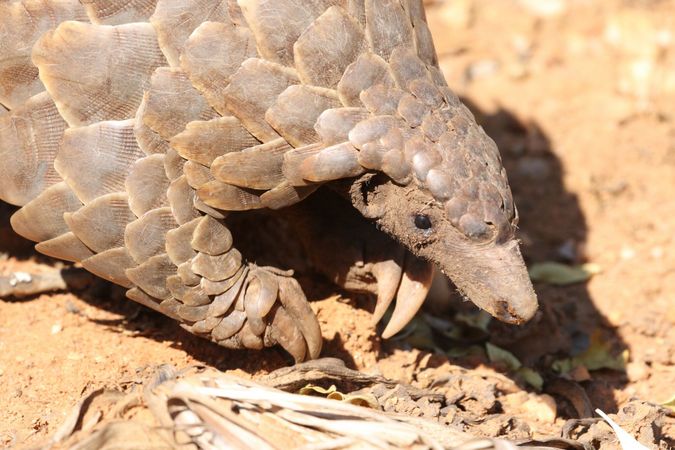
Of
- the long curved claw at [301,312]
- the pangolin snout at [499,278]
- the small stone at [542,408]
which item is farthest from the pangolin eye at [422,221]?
the small stone at [542,408]

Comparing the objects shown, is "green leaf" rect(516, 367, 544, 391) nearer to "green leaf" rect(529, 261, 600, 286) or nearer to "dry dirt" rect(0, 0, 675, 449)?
"dry dirt" rect(0, 0, 675, 449)

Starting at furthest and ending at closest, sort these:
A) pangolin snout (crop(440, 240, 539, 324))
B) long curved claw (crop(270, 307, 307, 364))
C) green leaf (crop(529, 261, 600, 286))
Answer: green leaf (crop(529, 261, 600, 286)) → long curved claw (crop(270, 307, 307, 364)) → pangolin snout (crop(440, 240, 539, 324))

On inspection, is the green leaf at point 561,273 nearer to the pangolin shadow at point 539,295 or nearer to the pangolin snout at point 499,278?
the pangolin shadow at point 539,295

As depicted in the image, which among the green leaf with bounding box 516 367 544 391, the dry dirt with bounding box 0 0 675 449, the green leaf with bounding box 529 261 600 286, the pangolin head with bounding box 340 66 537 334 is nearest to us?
the pangolin head with bounding box 340 66 537 334

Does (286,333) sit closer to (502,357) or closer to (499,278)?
(499,278)

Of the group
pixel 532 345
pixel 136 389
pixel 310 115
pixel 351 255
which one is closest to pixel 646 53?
pixel 532 345

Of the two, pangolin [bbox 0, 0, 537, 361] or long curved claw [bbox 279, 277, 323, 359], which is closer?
pangolin [bbox 0, 0, 537, 361]

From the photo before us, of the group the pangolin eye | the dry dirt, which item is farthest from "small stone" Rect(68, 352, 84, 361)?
the pangolin eye
